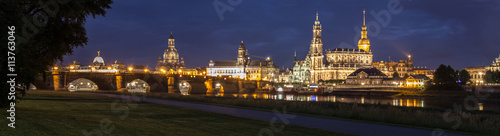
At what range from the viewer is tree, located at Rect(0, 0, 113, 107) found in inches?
764

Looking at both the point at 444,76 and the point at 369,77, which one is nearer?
the point at 444,76

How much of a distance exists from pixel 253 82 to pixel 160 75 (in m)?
60.9

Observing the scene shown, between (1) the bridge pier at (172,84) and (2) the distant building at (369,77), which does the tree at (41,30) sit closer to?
(1) the bridge pier at (172,84)

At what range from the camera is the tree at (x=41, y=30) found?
764 inches

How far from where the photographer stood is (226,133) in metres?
19.7

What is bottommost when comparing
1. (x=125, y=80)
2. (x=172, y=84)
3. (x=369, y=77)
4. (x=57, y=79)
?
(x=172, y=84)

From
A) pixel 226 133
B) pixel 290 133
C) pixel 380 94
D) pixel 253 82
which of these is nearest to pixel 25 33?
pixel 226 133

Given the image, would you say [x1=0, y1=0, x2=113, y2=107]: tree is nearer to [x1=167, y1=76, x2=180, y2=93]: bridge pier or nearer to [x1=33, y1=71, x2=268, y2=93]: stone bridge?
[x1=33, y1=71, x2=268, y2=93]: stone bridge

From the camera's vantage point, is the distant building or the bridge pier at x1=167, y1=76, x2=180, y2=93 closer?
the bridge pier at x1=167, y1=76, x2=180, y2=93

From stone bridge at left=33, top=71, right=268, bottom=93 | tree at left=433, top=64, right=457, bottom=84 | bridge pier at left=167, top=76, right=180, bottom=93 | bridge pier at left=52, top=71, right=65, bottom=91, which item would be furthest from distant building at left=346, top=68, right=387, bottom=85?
bridge pier at left=52, top=71, right=65, bottom=91

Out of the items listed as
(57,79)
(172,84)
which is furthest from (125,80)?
(172,84)

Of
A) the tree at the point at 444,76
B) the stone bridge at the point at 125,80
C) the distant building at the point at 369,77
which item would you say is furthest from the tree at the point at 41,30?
the distant building at the point at 369,77

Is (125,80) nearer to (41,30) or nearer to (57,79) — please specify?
(57,79)

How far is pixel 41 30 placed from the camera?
22125 mm
